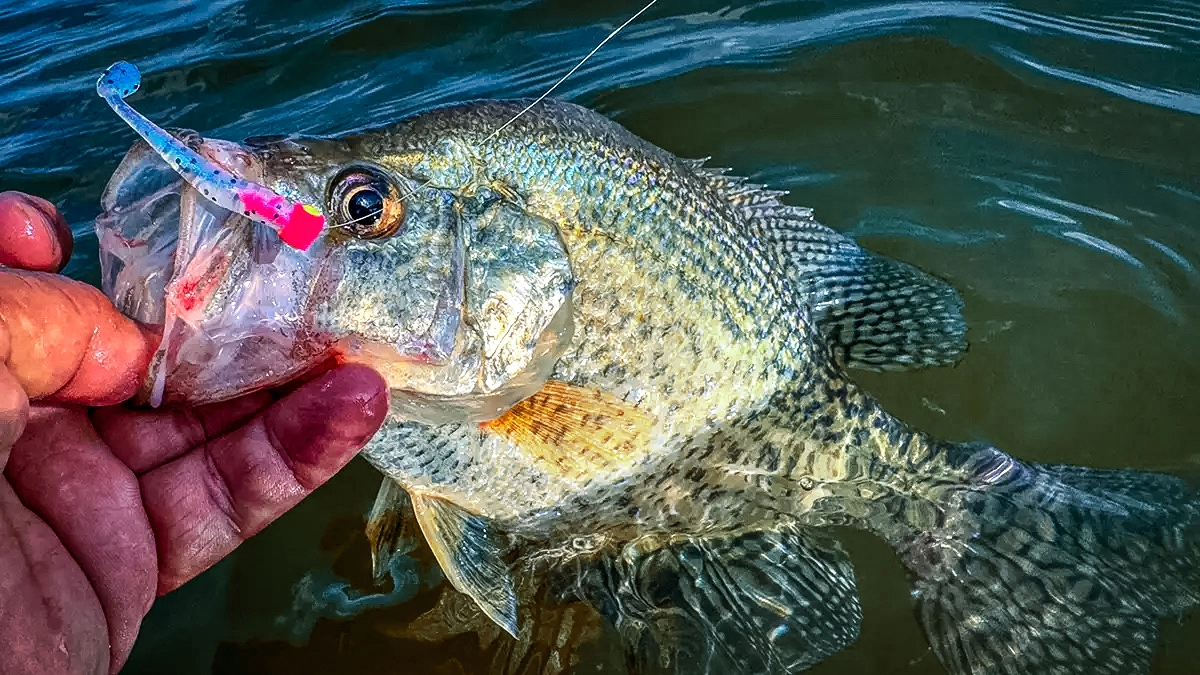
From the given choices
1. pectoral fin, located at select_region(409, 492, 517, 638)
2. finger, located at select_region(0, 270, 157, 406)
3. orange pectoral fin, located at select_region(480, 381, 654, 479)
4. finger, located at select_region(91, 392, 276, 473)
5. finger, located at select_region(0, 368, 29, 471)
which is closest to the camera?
finger, located at select_region(0, 368, 29, 471)

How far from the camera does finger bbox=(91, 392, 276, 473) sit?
2.12 metres

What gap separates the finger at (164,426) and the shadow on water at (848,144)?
1325mm

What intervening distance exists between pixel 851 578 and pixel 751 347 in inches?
36.8

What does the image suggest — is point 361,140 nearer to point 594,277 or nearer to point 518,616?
point 594,277

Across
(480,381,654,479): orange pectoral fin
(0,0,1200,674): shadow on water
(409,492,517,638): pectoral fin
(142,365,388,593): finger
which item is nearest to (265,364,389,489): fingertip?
(142,365,388,593): finger

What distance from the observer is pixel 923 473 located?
9.36 ft

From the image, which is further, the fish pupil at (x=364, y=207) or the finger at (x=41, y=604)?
the fish pupil at (x=364, y=207)

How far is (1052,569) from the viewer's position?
2.79 m

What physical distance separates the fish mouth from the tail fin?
2168 mm

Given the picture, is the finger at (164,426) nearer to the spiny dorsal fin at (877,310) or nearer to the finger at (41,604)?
the finger at (41,604)

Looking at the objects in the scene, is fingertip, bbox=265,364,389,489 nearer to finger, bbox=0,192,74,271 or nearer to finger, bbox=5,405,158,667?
finger, bbox=5,405,158,667

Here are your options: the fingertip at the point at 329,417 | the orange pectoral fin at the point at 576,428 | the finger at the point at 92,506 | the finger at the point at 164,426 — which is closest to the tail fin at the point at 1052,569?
the orange pectoral fin at the point at 576,428

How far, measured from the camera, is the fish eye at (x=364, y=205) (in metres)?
2.06

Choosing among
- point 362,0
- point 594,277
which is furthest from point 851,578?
point 362,0
